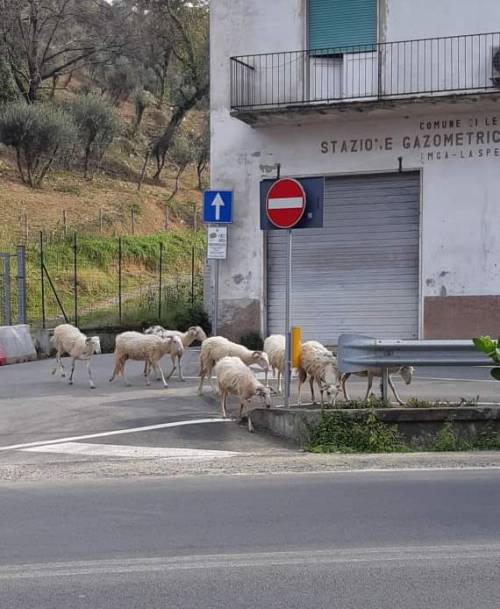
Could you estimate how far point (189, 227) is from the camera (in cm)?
4272

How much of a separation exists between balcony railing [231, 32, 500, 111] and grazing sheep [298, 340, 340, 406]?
840 cm

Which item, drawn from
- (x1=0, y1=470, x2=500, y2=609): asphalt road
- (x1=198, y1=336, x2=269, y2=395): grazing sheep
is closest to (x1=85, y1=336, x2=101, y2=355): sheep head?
(x1=198, y1=336, x2=269, y2=395): grazing sheep

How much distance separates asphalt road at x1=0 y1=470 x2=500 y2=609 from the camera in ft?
19.6

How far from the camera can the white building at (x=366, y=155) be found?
66.4 feet

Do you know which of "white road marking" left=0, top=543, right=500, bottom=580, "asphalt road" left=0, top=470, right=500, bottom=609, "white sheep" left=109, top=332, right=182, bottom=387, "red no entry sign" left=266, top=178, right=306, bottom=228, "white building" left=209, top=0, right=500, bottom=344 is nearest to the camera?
"asphalt road" left=0, top=470, right=500, bottom=609

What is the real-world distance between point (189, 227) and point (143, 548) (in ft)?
118

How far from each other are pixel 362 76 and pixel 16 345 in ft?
31.2

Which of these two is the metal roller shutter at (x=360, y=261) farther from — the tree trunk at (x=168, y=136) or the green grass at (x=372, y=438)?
the tree trunk at (x=168, y=136)

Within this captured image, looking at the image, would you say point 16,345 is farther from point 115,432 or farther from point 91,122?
point 91,122

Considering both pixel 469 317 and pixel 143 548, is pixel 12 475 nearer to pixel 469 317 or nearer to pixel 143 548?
pixel 143 548

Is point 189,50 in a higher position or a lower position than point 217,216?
higher

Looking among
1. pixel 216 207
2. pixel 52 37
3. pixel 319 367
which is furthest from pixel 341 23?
pixel 52 37

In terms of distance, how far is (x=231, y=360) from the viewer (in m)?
13.5

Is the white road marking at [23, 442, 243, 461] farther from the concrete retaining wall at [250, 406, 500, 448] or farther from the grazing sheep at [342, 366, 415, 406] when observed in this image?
the grazing sheep at [342, 366, 415, 406]
